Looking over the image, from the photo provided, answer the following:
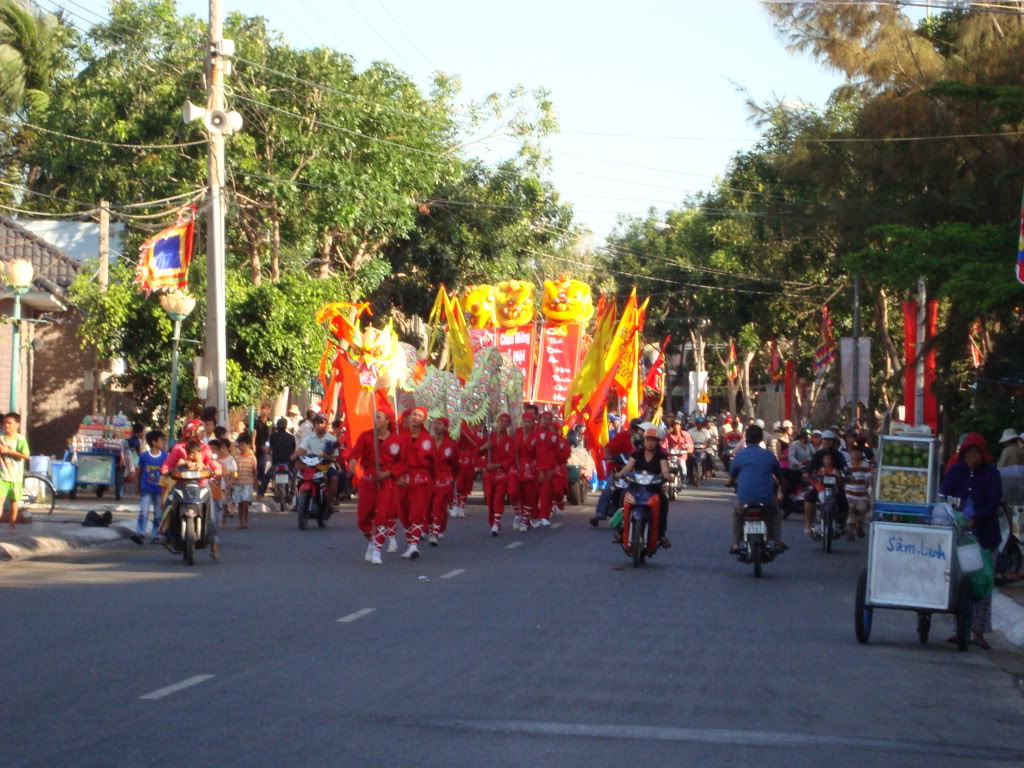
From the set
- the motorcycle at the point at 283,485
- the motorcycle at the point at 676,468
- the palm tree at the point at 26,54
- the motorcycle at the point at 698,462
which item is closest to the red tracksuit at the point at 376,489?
the motorcycle at the point at 283,485

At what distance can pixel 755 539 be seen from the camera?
17.6m

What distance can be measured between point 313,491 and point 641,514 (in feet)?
23.4

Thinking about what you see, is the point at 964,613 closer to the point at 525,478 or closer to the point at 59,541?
the point at 59,541

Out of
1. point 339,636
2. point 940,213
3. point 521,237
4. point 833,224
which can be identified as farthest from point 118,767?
point 521,237

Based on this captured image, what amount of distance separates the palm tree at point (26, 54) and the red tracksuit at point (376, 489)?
25514 millimetres

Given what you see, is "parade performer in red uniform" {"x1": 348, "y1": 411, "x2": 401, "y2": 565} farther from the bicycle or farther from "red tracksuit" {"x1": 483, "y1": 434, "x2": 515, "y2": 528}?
the bicycle

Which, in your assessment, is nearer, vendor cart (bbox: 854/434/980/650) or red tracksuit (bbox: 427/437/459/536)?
vendor cart (bbox: 854/434/980/650)

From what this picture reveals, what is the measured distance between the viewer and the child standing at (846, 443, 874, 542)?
23109 mm

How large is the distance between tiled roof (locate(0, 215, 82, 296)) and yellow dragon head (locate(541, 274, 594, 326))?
423 inches

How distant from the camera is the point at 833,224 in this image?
32625 millimetres

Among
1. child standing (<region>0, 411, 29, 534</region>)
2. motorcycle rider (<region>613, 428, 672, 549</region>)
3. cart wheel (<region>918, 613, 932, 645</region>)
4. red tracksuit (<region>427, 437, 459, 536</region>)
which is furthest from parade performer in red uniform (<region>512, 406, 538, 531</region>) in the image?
cart wheel (<region>918, 613, 932, 645</region>)

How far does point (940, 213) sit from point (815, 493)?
18.6ft

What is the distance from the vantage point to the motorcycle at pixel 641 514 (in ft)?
60.0

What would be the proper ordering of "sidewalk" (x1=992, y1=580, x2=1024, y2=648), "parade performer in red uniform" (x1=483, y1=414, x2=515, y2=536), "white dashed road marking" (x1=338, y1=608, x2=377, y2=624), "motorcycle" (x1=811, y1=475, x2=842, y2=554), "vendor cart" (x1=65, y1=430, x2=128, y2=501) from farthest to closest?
"vendor cart" (x1=65, y1=430, x2=128, y2=501) → "parade performer in red uniform" (x1=483, y1=414, x2=515, y2=536) → "motorcycle" (x1=811, y1=475, x2=842, y2=554) → "sidewalk" (x1=992, y1=580, x2=1024, y2=648) → "white dashed road marking" (x1=338, y1=608, x2=377, y2=624)
